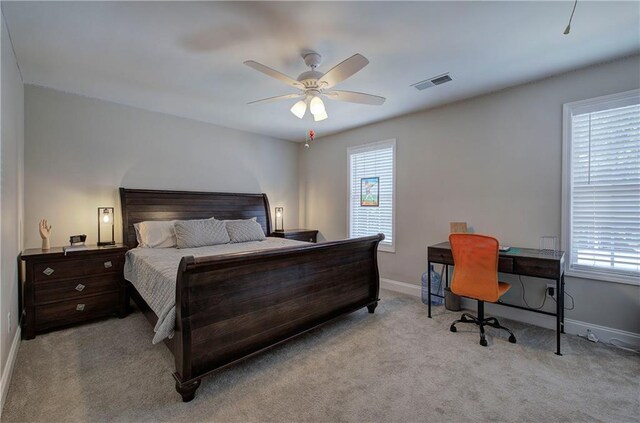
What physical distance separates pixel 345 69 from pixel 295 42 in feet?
1.84

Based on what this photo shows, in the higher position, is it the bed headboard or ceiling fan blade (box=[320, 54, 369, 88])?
ceiling fan blade (box=[320, 54, 369, 88])

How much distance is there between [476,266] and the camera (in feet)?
9.19

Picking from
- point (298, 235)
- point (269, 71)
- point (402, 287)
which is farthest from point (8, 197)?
point (402, 287)

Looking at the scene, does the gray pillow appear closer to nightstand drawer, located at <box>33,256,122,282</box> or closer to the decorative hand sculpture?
nightstand drawer, located at <box>33,256,122,282</box>

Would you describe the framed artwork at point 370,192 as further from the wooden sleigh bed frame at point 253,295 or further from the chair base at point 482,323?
the chair base at point 482,323

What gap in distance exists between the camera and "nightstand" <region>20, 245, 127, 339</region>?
283 centimetres

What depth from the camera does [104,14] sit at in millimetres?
2039

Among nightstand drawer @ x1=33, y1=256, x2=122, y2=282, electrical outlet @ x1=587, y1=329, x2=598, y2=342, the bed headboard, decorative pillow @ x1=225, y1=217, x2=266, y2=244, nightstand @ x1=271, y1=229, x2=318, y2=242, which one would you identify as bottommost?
electrical outlet @ x1=587, y1=329, x2=598, y2=342

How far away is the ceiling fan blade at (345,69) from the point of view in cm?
201

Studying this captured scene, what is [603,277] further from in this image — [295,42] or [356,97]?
[295,42]

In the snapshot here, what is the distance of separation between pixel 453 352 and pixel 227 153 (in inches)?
167

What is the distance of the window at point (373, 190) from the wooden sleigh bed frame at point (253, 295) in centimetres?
124

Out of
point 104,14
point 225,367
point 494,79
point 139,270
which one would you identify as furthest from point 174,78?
point 494,79

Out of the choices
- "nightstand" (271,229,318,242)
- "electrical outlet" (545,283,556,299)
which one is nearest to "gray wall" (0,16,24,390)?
"nightstand" (271,229,318,242)
